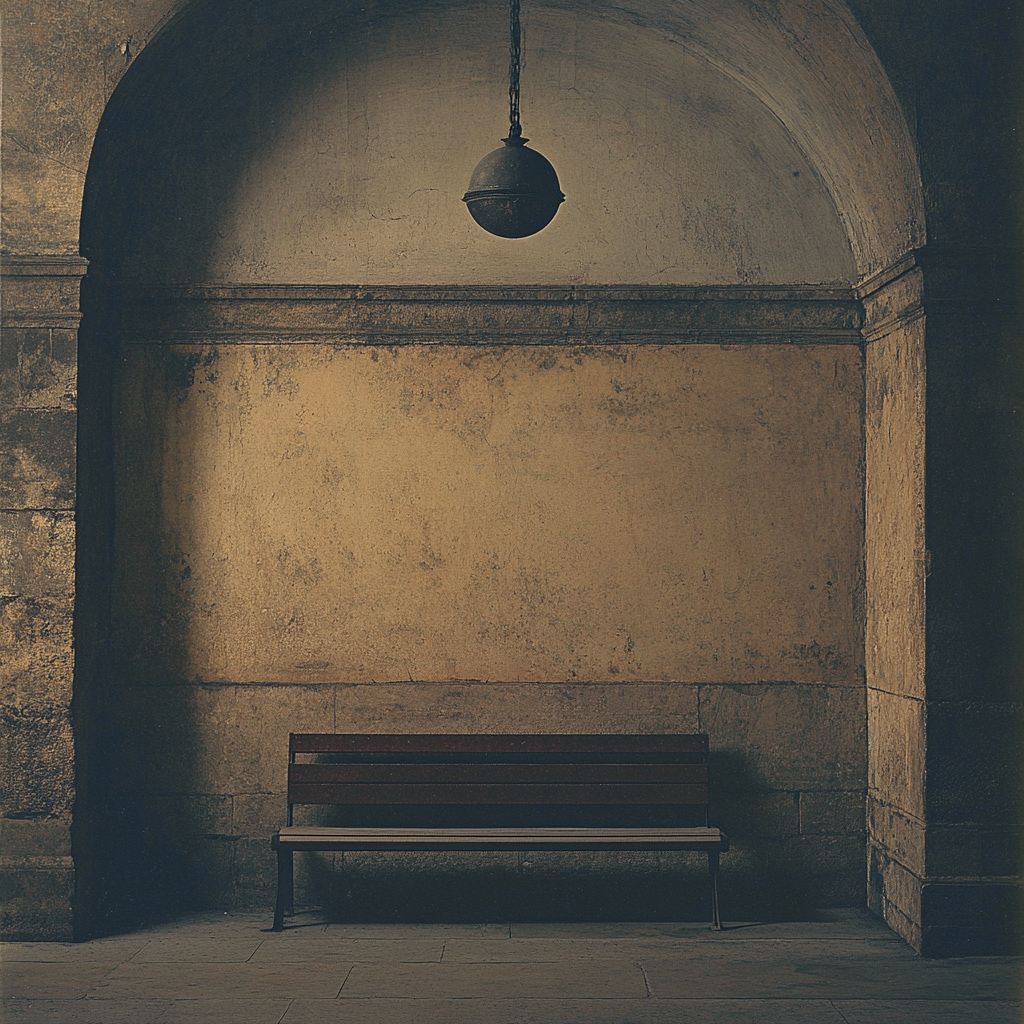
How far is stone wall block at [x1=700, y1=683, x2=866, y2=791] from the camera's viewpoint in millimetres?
6738

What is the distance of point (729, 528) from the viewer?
22.5 feet

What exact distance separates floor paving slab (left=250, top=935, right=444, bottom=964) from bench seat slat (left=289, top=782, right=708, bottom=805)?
0.70 meters

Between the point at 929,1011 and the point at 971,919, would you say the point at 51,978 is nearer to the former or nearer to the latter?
the point at 929,1011

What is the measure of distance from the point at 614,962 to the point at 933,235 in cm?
373

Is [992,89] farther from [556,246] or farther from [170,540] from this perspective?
[170,540]

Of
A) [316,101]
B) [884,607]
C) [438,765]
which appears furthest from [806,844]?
[316,101]

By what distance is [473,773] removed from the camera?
6539mm

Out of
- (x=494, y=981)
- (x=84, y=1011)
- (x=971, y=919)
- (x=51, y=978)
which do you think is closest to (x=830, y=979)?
(x=971, y=919)

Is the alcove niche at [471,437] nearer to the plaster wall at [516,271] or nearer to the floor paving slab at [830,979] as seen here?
the plaster wall at [516,271]

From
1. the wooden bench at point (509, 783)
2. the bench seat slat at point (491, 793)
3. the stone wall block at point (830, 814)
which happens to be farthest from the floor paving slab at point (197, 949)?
the stone wall block at point (830, 814)

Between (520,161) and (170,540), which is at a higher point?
(520,161)

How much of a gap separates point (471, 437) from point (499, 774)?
1835mm

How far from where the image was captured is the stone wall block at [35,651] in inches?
242

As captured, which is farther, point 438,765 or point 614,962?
point 438,765
